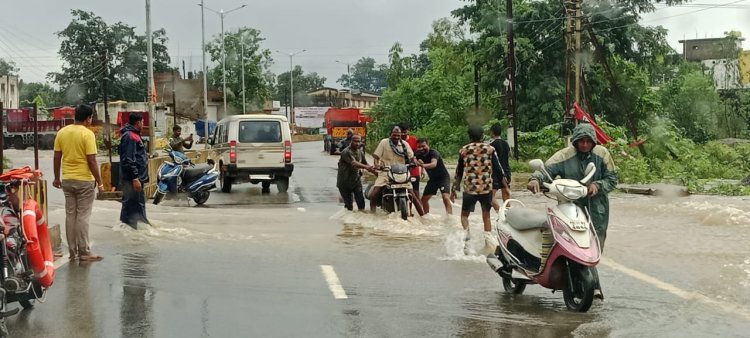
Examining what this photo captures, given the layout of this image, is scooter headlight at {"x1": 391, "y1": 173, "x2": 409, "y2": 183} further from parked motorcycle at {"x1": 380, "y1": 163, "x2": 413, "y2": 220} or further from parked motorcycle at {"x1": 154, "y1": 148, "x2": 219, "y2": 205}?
parked motorcycle at {"x1": 154, "y1": 148, "x2": 219, "y2": 205}

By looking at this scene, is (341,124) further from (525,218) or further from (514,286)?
(525,218)

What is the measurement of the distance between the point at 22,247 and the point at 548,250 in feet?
14.0

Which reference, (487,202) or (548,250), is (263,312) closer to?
(548,250)

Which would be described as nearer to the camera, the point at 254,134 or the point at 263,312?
the point at 263,312

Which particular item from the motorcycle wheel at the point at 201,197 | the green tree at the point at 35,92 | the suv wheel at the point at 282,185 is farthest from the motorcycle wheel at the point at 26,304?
the green tree at the point at 35,92

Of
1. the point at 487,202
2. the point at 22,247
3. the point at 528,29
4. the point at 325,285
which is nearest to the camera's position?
the point at 22,247

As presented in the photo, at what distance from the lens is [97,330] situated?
6594 mm

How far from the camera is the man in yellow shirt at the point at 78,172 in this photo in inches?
386

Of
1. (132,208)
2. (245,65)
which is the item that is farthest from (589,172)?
(245,65)

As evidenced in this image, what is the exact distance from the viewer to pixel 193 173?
19.5 m

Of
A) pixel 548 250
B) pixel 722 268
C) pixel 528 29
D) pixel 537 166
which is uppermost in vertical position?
pixel 528 29

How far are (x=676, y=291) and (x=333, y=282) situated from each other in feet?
10.9

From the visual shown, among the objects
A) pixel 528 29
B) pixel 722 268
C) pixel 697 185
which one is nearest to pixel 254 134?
pixel 697 185

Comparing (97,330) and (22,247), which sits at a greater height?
(22,247)
